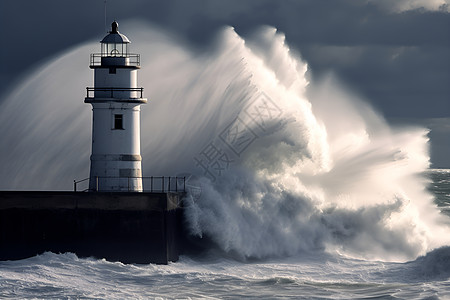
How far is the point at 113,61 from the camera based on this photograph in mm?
31141

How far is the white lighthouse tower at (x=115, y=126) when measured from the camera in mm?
30938

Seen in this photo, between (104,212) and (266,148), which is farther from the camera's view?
(266,148)

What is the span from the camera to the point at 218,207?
3284 centimetres

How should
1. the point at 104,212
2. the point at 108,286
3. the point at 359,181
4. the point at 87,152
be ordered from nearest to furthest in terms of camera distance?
1. the point at 108,286
2. the point at 104,212
3. the point at 87,152
4. the point at 359,181

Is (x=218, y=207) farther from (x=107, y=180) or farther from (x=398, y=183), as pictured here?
(x=398, y=183)

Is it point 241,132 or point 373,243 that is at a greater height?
point 241,132

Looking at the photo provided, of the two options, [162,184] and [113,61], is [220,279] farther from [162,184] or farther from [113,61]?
[113,61]

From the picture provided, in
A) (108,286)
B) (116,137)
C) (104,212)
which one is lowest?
(108,286)

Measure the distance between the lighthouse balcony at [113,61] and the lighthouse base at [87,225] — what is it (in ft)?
13.6

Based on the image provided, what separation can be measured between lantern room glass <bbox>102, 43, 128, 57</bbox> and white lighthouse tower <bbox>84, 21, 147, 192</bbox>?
368 millimetres

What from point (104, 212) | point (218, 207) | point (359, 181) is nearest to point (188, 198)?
point (218, 207)

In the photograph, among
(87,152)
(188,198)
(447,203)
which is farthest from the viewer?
(447,203)

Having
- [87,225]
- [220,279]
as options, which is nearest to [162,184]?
[87,225]

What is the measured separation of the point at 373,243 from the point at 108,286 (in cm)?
1220
